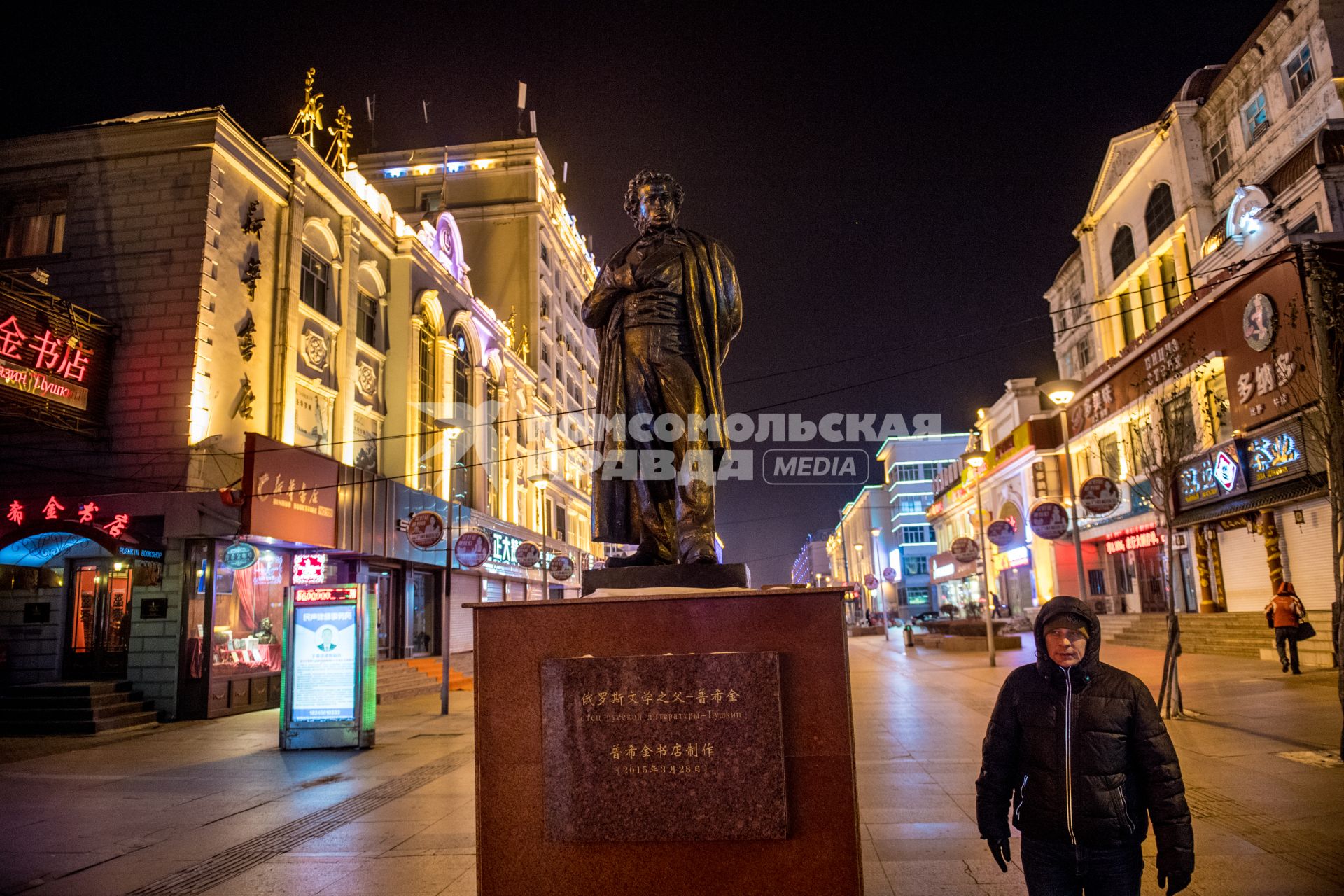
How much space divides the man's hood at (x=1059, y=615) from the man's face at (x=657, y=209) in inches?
114

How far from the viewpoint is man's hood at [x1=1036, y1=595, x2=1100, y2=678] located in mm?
3217

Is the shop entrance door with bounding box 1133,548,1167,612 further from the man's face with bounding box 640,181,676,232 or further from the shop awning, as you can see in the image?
the man's face with bounding box 640,181,676,232

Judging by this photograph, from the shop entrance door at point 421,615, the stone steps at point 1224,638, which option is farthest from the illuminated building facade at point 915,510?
the shop entrance door at point 421,615

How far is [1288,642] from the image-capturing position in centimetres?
1489

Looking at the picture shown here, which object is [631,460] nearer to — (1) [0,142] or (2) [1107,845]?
(2) [1107,845]

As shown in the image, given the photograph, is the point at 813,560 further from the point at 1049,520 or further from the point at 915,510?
the point at 1049,520

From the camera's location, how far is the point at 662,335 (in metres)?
4.66

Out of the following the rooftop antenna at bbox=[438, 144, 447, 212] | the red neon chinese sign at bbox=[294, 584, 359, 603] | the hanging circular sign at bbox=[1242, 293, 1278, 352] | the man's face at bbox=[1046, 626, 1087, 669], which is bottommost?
the man's face at bbox=[1046, 626, 1087, 669]

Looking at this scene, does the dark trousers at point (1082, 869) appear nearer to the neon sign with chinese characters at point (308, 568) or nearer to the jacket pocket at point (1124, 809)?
the jacket pocket at point (1124, 809)

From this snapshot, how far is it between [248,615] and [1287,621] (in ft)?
61.7

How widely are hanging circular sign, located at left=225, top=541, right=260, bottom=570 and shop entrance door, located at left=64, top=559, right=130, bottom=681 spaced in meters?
2.12

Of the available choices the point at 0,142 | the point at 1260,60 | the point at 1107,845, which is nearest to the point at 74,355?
the point at 0,142

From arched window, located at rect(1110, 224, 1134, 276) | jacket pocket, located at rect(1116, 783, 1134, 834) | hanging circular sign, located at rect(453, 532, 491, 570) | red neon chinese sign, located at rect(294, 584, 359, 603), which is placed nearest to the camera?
jacket pocket, located at rect(1116, 783, 1134, 834)

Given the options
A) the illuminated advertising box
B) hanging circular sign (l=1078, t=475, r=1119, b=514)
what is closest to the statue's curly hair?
the illuminated advertising box
